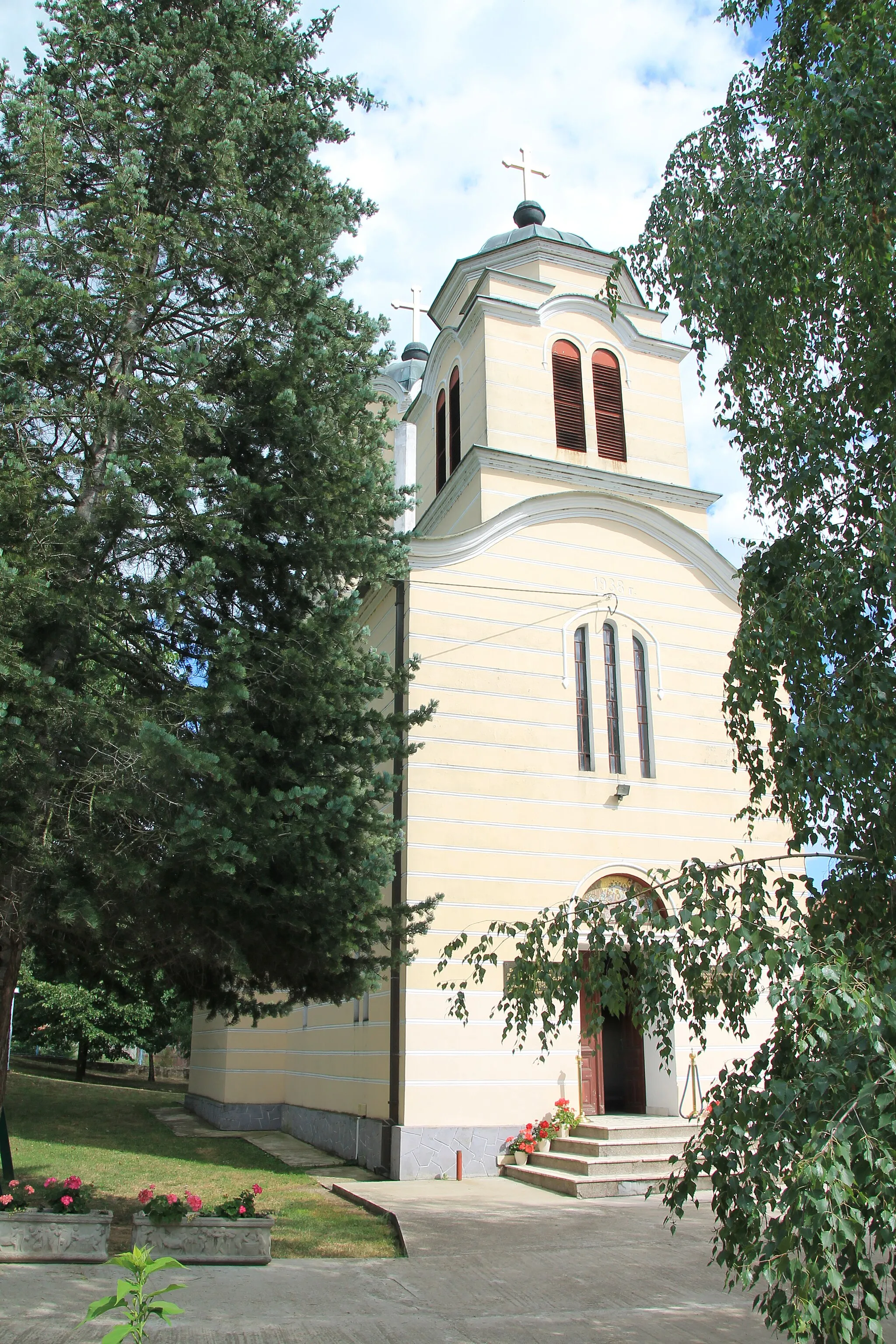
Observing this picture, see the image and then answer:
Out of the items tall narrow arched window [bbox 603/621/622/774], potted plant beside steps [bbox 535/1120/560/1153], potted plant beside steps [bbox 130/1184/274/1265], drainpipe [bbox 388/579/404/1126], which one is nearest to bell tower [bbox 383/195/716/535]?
A: tall narrow arched window [bbox 603/621/622/774]

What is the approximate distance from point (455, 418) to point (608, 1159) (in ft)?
42.0

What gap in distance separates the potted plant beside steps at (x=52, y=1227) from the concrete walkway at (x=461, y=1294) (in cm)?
12

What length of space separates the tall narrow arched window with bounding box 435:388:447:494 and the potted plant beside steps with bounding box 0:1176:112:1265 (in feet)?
45.6

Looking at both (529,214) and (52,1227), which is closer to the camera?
(52,1227)

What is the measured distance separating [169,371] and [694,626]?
402 inches

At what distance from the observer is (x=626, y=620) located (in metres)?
16.2

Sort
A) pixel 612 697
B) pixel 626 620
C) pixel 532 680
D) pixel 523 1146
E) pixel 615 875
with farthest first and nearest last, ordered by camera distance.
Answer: pixel 626 620 < pixel 612 697 < pixel 532 680 < pixel 615 875 < pixel 523 1146

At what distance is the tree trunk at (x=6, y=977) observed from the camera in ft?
25.6

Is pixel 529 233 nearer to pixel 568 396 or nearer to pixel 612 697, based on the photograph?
pixel 568 396

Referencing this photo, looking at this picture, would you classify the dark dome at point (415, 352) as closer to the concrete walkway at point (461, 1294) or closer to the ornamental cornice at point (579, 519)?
the ornamental cornice at point (579, 519)

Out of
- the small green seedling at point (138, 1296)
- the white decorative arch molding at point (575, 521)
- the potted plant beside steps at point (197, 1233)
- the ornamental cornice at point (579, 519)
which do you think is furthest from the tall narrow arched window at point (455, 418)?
the small green seedling at point (138, 1296)

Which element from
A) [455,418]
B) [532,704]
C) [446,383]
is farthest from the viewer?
[446,383]

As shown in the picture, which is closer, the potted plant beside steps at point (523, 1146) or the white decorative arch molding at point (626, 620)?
the potted plant beside steps at point (523, 1146)

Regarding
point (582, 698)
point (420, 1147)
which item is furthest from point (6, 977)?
point (582, 698)
